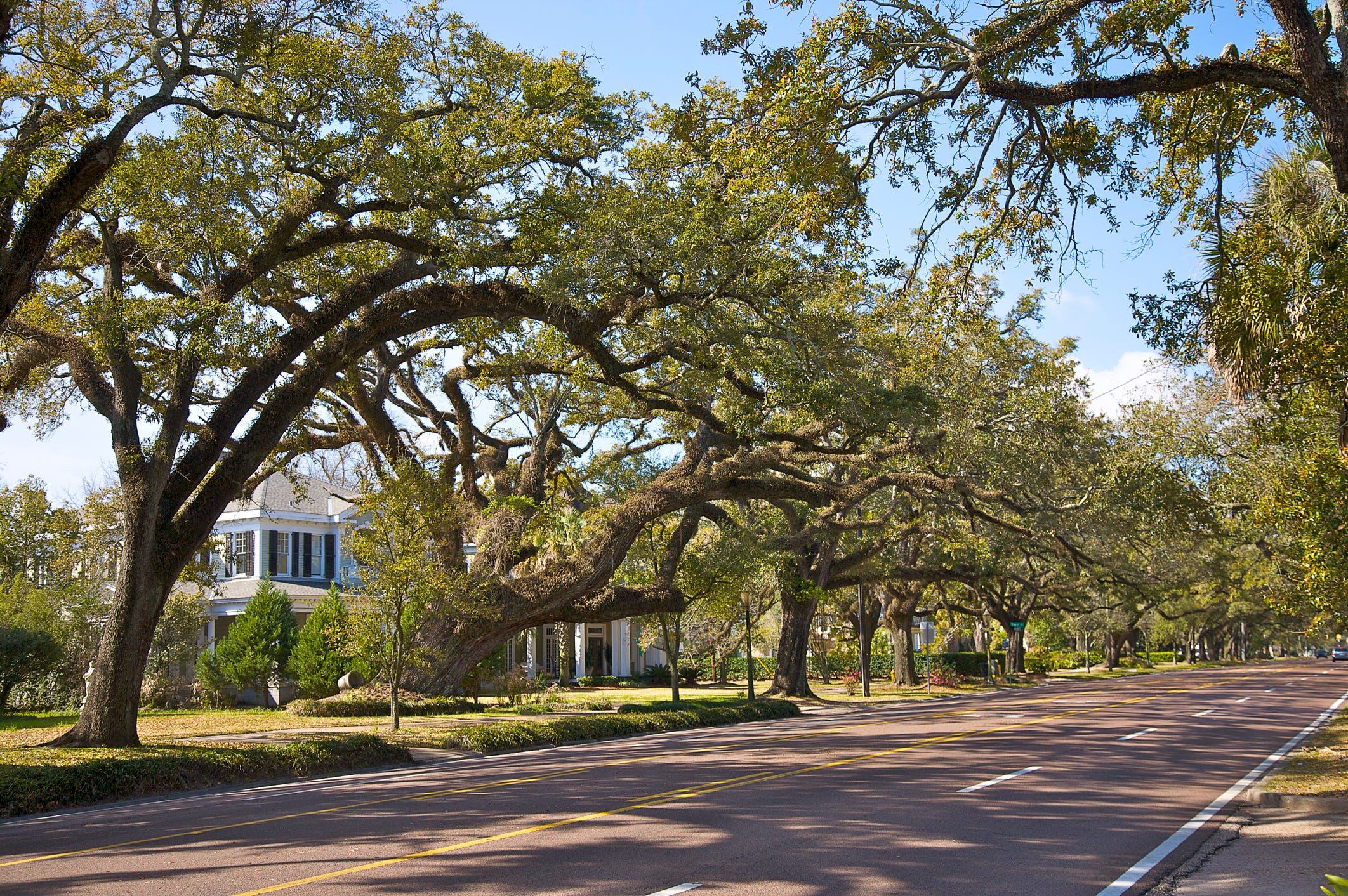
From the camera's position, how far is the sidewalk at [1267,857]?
6.96 meters

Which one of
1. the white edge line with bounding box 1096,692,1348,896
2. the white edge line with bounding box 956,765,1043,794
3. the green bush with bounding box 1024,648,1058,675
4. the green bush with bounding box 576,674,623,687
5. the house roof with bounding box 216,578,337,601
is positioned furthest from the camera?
the green bush with bounding box 1024,648,1058,675

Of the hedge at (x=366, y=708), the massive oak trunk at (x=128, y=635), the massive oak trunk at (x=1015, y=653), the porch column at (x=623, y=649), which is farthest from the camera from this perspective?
the massive oak trunk at (x=1015, y=653)

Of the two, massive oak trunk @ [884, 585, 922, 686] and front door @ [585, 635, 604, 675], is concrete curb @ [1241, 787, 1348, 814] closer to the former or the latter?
massive oak trunk @ [884, 585, 922, 686]

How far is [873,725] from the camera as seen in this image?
21.9 m

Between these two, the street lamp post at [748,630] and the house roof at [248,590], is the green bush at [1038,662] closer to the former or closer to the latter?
the street lamp post at [748,630]

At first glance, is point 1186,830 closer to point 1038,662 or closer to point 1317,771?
point 1317,771

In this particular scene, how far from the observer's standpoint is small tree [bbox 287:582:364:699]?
28.3 meters

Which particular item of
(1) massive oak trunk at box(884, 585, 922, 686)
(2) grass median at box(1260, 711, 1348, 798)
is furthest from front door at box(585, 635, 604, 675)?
(2) grass median at box(1260, 711, 1348, 798)

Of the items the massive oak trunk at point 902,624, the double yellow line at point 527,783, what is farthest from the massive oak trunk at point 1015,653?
the double yellow line at point 527,783

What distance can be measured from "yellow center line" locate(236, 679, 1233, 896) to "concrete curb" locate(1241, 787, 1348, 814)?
5.17 meters

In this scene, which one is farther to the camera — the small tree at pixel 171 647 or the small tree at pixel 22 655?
the small tree at pixel 171 647

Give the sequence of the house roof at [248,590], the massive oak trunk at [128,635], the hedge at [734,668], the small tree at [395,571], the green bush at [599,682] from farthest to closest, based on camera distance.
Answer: the hedge at [734,668], the green bush at [599,682], the house roof at [248,590], the small tree at [395,571], the massive oak trunk at [128,635]

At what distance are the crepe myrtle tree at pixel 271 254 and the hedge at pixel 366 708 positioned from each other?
8620mm

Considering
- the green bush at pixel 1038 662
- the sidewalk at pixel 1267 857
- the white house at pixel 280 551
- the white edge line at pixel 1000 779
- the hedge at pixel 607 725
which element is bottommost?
the green bush at pixel 1038 662
